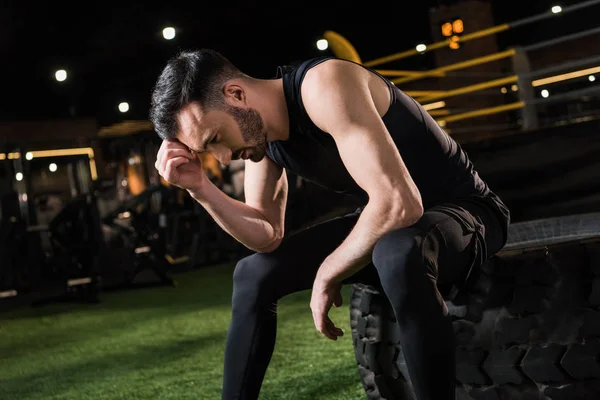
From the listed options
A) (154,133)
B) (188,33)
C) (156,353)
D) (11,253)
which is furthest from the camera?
(188,33)

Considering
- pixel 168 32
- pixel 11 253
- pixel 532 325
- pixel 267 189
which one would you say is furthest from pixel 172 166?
pixel 168 32

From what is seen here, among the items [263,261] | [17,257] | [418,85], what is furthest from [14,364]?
[418,85]

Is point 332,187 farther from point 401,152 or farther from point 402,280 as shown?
point 402,280

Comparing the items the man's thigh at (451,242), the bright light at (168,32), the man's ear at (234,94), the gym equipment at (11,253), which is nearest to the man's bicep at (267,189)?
the man's ear at (234,94)

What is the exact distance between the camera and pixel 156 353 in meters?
3.00

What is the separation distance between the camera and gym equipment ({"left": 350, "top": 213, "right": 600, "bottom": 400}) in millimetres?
1287

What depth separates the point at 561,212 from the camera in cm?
293

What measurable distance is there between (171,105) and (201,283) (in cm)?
444

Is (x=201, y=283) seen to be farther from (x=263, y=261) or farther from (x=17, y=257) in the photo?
(x=263, y=261)

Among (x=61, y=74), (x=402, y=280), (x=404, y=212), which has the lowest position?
(x=402, y=280)

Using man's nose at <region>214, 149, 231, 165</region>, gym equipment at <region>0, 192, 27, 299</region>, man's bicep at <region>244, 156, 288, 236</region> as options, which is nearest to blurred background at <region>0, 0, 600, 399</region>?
gym equipment at <region>0, 192, 27, 299</region>

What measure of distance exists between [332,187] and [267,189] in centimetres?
15

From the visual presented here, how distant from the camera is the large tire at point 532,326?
1.29 metres

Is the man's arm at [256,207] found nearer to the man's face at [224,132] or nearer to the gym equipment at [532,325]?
the man's face at [224,132]
